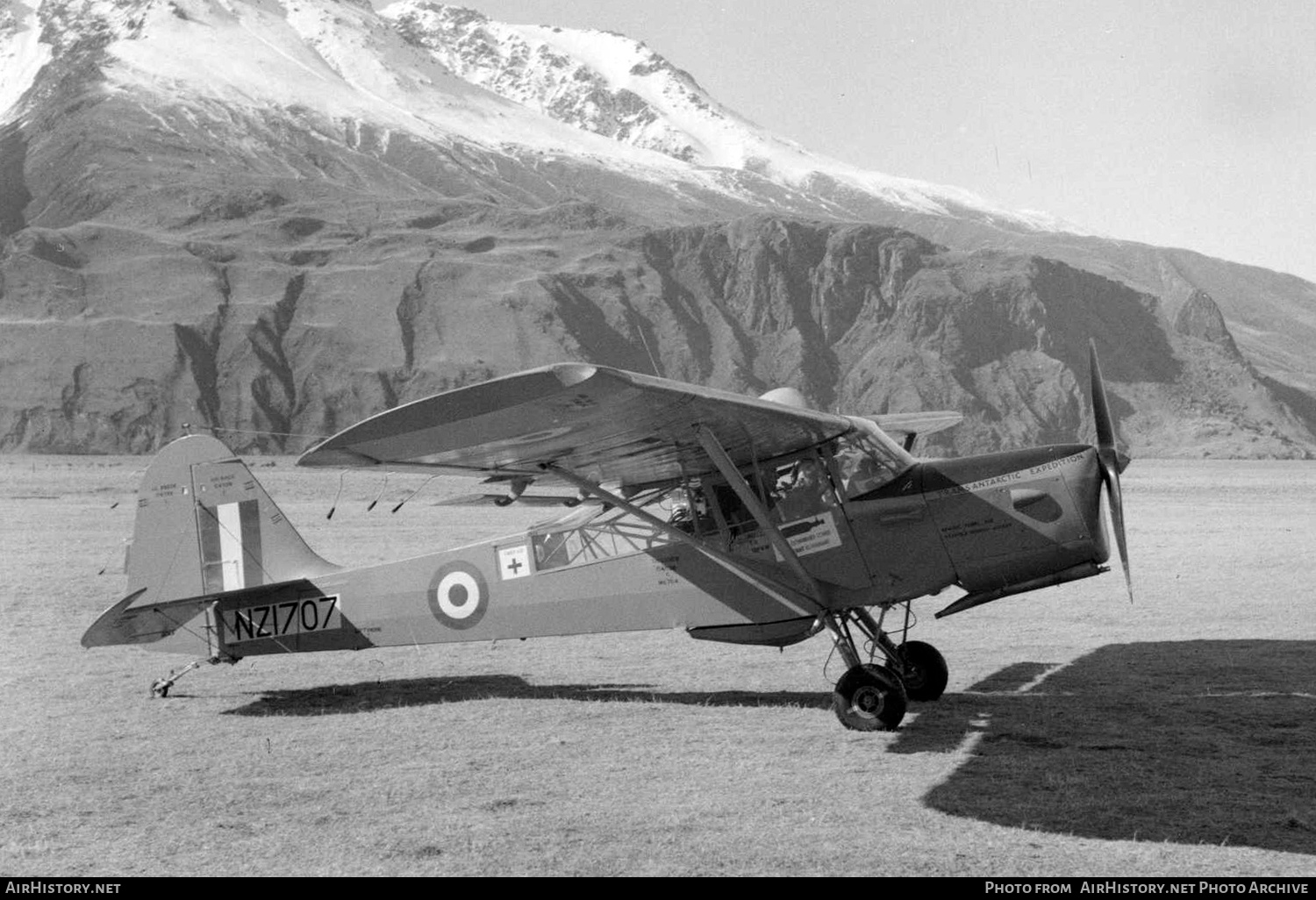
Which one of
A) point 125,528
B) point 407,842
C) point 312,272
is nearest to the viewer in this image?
point 407,842

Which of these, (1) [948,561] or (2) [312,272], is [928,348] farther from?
(1) [948,561]

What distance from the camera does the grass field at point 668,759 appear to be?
6473mm

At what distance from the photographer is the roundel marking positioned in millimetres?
10898

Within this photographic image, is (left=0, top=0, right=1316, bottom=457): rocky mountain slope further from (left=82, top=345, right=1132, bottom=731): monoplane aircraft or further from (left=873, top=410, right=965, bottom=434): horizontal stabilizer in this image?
(left=82, top=345, right=1132, bottom=731): monoplane aircraft

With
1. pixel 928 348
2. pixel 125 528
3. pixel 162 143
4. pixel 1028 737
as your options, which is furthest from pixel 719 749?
pixel 162 143

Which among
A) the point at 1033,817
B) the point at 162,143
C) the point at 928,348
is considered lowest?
the point at 1033,817

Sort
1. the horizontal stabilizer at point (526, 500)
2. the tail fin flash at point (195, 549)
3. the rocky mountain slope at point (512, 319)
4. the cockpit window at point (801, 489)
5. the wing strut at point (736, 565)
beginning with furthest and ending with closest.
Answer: the rocky mountain slope at point (512, 319) < the tail fin flash at point (195, 549) < the horizontal stabilizer at point (526, 500) < the cockpit window at point (801, 489) < the wing strut at point (736, 565)

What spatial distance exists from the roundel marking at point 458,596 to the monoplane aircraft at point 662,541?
0.02m

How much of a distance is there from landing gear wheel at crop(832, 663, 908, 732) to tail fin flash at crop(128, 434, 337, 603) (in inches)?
194

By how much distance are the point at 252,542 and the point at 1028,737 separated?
22.1 feet

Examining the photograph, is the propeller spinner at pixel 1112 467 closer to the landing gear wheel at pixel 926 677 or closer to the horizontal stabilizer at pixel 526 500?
the landing gear wheel at pixel 926 677

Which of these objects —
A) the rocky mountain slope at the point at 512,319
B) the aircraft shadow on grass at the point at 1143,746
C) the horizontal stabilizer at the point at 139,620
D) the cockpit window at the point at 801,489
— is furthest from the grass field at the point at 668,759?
the rocky mountain slope at the point at 512,319

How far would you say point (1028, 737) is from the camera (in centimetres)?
901

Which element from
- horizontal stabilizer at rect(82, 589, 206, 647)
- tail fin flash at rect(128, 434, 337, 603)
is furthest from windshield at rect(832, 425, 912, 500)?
horizontal stabilizer at rect(82, 589, 206, 647)
